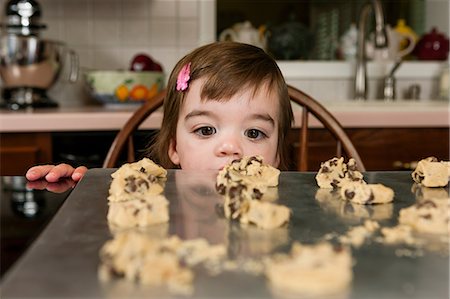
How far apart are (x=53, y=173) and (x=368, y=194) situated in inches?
17.6

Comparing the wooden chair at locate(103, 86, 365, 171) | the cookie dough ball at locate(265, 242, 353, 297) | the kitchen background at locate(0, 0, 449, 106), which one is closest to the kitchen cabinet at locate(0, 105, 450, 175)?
the wooden chair at locate(103, 86, 365, 171)

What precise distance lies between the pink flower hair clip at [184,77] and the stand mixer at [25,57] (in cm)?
101

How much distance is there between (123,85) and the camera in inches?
84.6

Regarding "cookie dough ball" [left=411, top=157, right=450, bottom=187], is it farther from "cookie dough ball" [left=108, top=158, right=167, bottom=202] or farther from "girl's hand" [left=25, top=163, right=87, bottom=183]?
"girl's hand" [left=25, top=163, right=87, bottom=183]

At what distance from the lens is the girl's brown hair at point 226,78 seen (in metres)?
1.22

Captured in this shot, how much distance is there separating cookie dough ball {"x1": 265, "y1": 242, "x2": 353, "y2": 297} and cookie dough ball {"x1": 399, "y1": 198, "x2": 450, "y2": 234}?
16 cm

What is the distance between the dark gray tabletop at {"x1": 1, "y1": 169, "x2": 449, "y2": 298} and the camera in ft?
1.27

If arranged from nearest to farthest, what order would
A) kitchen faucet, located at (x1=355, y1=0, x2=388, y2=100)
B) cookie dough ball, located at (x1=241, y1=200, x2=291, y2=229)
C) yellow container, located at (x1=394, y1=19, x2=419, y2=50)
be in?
cookie dough ball, located at (x1=241, y1=200, x2=291, y2=229) < kitchen faucet, located at (x1=355, y1=0, x2=388, y2=100) < yellow container, located at (x1=394, y1=19, x2=419, y2=50)

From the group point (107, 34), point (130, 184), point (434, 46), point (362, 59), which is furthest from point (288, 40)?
point (130, 184)

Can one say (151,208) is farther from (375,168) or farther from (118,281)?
(375,168)

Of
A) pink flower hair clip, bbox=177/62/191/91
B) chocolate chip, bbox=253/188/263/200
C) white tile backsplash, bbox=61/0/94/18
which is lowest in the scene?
chocolate chip, bbox=253/188/263/200

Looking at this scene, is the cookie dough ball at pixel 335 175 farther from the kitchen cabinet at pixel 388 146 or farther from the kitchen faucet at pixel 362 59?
the kitchen faucet at pixel 362 59

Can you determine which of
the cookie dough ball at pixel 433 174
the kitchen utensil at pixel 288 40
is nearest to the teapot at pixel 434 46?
the kitchen utensil at pixel 288 40

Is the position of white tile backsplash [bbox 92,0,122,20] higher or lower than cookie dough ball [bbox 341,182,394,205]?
higher
